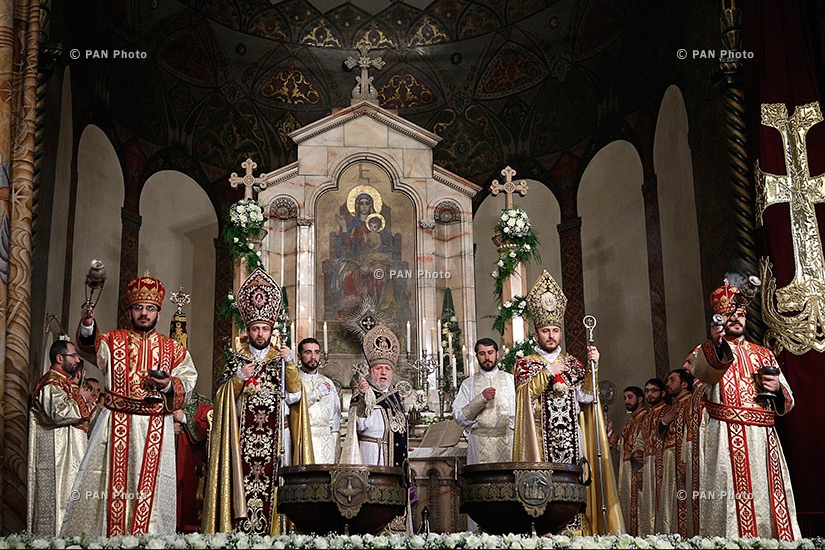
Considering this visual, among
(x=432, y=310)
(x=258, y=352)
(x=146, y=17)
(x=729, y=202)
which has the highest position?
(x=146, y=17)

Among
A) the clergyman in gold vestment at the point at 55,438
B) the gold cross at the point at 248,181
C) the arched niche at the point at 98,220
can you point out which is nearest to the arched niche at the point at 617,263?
the gold cross at the point at 248,181

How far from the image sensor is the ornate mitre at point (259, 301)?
294 inches

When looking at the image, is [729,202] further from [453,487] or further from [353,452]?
[353,452]

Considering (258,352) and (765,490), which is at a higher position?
(258,352)

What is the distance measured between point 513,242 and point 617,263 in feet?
8.91

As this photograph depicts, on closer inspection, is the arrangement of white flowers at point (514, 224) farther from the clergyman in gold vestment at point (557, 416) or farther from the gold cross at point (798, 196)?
the gold cross at point (798, 196)

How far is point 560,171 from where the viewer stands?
14.6m

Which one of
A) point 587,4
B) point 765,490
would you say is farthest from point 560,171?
point 765,490

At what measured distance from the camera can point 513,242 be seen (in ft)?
37.3

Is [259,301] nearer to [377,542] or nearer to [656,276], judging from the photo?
[377,542]

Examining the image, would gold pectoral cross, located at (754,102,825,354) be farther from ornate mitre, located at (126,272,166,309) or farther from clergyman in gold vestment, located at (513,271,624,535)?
ornate mitre, located at (126,272,166,309)

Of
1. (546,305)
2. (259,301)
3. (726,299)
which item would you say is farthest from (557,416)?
(259,301)

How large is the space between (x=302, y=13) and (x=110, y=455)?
10.3 metres

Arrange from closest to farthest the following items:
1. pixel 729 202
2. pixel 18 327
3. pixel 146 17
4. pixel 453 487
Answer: pixel 18 327
pixel 453 487
pixel 729 202
pixel 146 17
